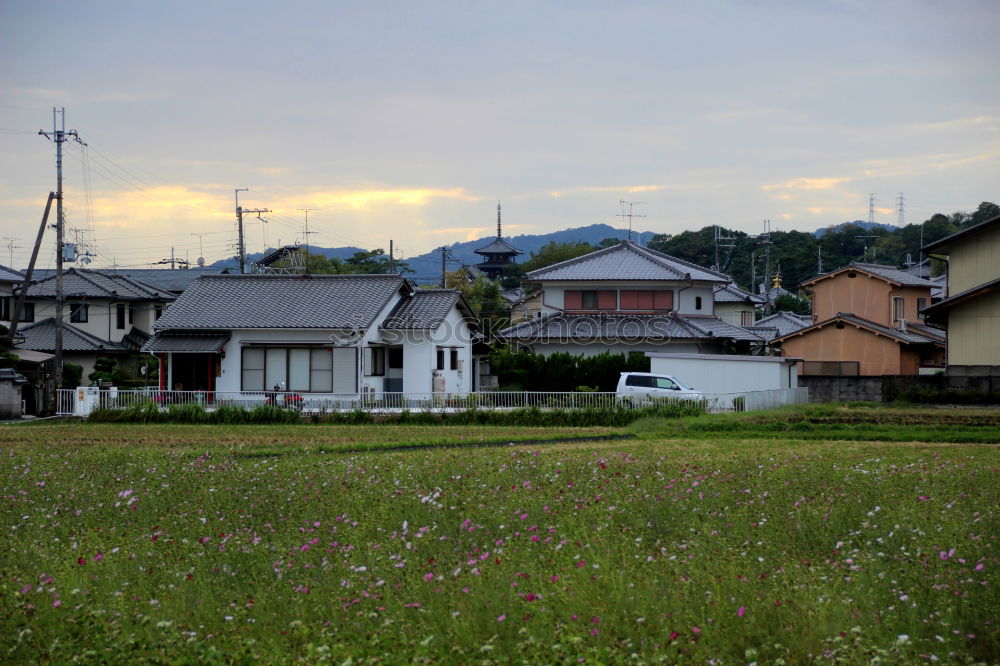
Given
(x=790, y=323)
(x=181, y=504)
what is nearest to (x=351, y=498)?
(x=181, y=504)

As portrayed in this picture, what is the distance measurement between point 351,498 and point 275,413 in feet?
64.5

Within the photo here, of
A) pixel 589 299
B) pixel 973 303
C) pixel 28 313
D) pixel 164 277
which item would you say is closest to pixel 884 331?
pixel 973 303

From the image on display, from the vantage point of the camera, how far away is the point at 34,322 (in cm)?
5391

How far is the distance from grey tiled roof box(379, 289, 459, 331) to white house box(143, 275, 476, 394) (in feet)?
0.14

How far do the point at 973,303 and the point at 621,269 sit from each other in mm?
20013

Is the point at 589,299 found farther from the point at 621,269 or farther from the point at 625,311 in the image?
the point at 621,269

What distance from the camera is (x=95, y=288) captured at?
55250mm

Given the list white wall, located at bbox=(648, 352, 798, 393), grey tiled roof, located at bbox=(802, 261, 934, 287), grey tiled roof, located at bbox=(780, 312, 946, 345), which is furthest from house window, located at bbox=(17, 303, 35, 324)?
grey tiled roof, located at bbox=(802, 261, 934, 287)

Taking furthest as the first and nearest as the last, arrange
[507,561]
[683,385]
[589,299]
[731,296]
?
[731,296] → [589,299] → [683,385] → [507,561]

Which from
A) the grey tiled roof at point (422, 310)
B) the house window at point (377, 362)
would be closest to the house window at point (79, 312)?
the grey tiled roof at point (422, 310)

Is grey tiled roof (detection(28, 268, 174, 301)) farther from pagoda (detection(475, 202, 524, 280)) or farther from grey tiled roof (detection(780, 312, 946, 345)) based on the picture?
pagoda (detection(475, 202, 524, 280))

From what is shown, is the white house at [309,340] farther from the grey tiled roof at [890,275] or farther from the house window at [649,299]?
the grey tiled roof at [890,275]

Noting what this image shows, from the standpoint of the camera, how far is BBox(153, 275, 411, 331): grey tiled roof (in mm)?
37906

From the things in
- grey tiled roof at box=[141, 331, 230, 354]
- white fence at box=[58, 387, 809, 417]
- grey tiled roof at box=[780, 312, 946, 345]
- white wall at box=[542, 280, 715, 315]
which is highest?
white wall at box=[542, 280, 715, 315]
